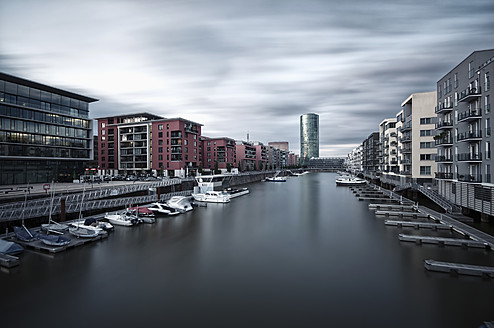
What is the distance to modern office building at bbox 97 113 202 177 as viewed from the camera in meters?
63.9

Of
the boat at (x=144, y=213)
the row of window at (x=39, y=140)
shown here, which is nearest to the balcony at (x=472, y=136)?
the boat at (x=144, y=213)

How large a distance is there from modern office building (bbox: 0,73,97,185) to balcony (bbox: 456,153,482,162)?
61125mm

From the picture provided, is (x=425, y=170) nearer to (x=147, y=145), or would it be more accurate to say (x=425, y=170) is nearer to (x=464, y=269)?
A: (x=464, y=269)

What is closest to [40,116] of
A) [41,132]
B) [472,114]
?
[41,132]

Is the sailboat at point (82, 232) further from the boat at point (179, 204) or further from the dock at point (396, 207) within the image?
the dock at point (396, 207)

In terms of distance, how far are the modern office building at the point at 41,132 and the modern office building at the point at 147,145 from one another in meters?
14.1

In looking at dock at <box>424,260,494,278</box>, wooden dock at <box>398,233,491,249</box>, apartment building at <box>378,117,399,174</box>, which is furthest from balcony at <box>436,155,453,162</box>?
apartment building at <box>378,117,399,174</box>

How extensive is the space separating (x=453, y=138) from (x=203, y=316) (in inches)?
1366

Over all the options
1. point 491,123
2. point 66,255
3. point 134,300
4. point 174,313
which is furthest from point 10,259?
point 491,123

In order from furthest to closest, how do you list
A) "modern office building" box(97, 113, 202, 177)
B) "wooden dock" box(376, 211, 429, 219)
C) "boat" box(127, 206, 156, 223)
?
1. "modern office building" box(97, 113, 202, 177)
2. "wooden dock" box(376, 211, 429, 219)
3. "boat" box(127, 206, 156, 223)

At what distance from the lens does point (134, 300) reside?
11641 mm

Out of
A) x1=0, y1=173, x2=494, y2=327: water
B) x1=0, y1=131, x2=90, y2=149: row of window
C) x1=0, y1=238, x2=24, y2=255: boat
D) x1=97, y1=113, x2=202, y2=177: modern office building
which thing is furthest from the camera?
x1=97, y1=113, x2=202, y2=177: modern office building

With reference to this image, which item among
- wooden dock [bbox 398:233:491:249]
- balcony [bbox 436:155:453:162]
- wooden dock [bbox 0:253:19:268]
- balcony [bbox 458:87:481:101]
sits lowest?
wooden dock [bbox 398:233:491:249]

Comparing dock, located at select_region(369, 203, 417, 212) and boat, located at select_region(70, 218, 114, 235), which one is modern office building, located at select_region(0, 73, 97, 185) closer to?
boat, located at select_region(70, 218, 114, 235)
